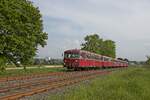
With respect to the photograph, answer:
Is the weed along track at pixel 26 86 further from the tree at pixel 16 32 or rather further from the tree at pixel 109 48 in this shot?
the tree at pixel 109 48

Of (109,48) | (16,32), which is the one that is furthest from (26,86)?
(109,48)

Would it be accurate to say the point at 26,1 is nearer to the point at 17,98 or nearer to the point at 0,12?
the point at 0,12

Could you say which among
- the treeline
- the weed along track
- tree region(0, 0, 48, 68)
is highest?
the treeline

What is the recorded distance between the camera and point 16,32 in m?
33.8

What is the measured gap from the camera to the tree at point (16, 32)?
32469 mm

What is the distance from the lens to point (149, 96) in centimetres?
1655

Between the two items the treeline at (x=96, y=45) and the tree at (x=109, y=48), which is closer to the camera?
the treeline at (x=96, y=45)

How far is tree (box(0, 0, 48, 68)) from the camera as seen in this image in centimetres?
3247

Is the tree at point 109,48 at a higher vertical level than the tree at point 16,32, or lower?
higher

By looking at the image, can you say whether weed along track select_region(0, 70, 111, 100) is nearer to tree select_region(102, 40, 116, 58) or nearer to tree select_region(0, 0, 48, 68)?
tree select_region(0, 0, 48, 68)

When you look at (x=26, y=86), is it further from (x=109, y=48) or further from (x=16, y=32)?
(x=109, y=48)


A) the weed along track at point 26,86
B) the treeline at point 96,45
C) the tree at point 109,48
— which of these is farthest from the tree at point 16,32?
the tree at point 109,48

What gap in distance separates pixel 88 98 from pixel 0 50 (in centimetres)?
2049

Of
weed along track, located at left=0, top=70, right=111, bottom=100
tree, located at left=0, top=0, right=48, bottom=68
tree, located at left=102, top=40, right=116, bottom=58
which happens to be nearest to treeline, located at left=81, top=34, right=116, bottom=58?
tree, located at left=102, top=40, right=116, bottom=58
